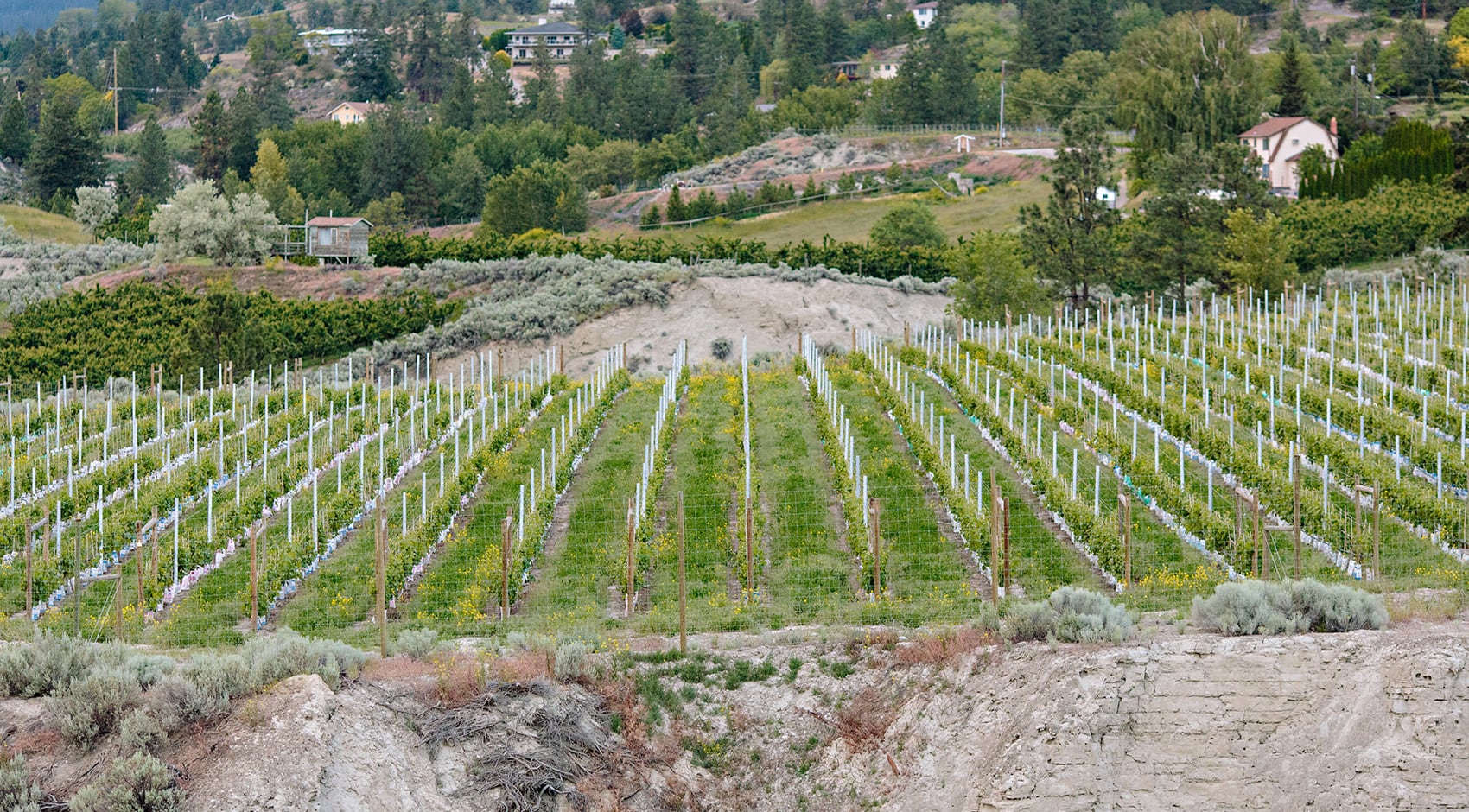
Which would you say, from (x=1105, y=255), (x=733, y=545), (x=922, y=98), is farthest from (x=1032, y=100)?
(x=733, y=545)

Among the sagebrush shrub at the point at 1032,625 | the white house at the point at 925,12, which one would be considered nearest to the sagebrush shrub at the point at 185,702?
the sagebrush shrub at the point at 1032,625

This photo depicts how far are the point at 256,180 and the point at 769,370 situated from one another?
65731mm

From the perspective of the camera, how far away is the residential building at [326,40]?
18125 centimetres

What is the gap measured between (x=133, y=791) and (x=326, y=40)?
7174 inches

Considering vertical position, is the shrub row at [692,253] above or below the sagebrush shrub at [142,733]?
above

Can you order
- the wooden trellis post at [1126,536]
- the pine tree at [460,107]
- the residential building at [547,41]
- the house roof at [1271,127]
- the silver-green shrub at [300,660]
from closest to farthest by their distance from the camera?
1. the silver-green shrub at [300,660]
2. the wooden trellis post at [1126,536]
3. the house roof at [1271,127]
4. the pine tree at [460,107]
5. the residential building at [547,41]

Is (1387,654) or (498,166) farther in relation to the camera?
(498,166)

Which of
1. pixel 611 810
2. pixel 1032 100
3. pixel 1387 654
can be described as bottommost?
pixel 611 810

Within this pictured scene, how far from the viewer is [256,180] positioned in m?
97.2

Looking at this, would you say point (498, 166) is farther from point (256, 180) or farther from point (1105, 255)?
point (1105, 255)

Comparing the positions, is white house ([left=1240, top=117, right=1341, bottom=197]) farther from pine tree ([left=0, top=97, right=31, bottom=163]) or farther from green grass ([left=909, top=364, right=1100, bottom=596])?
pine tree ([left=0, top=97, right=31, bottom=163])

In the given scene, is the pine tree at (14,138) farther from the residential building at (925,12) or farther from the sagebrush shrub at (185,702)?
the sagebrush shrub at (185,702)

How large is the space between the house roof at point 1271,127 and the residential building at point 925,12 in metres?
89.4

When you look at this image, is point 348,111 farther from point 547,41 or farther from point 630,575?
point 630,575
